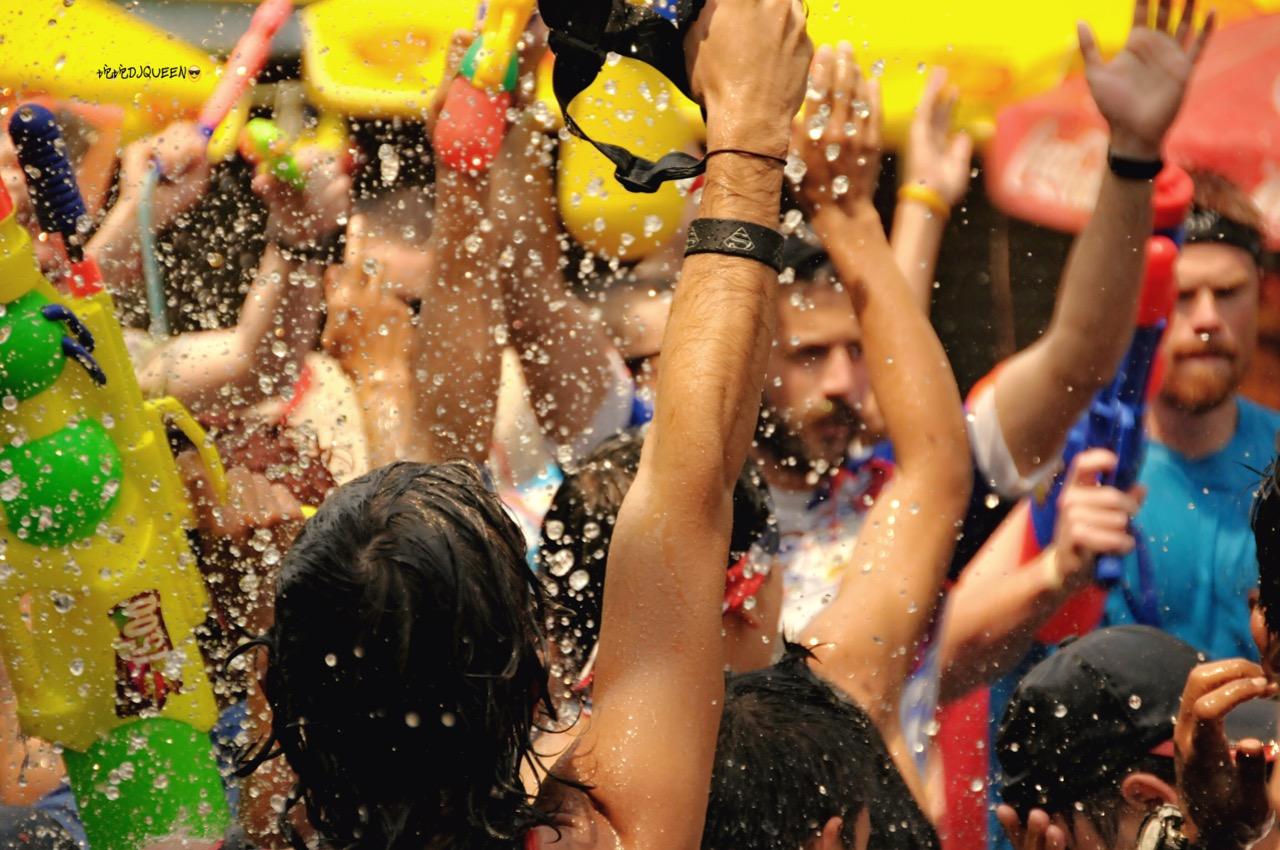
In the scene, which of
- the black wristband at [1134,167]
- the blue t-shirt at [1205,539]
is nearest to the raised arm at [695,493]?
the black wristband at [1134,167]

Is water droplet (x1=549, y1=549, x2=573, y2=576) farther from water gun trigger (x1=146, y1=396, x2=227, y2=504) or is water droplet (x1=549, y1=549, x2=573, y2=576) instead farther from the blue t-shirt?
the blue t-shirt

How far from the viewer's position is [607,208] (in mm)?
3188

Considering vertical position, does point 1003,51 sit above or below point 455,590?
above

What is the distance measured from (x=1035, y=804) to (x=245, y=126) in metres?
2.27

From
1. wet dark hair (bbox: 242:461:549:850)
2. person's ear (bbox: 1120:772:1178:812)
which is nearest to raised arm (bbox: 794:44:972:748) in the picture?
person's ear (bbox: 1120:772:1178:812)

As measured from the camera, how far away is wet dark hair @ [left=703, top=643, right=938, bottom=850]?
5.29 feet

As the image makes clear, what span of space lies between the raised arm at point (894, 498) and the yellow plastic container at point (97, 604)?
1054mm

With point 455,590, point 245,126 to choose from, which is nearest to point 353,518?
point 455,590

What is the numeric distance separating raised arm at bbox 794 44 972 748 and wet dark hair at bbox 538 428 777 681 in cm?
19

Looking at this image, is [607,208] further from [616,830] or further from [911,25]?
[616,830]

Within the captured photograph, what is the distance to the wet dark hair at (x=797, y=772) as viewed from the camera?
1.61m

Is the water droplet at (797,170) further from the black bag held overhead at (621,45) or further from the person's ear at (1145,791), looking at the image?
the person's ear at (1145,791)

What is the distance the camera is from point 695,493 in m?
1.41

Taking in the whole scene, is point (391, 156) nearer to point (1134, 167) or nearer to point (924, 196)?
point (924, 196)
